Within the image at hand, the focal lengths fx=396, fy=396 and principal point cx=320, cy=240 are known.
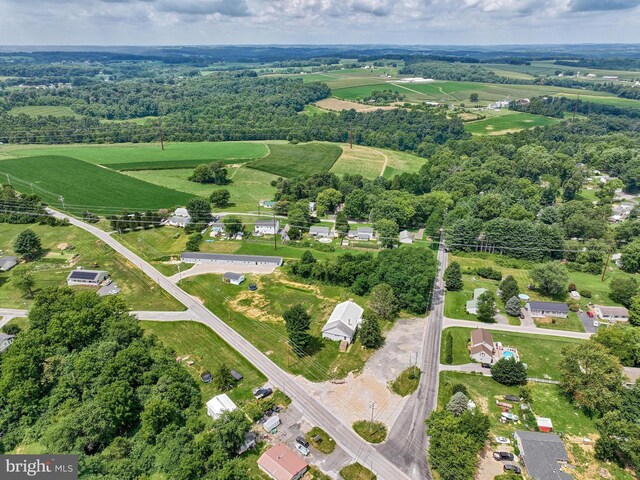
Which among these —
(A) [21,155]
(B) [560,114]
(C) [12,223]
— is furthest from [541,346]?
(B) [560,114]

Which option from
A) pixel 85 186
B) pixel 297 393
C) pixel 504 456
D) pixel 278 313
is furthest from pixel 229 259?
pixel 85 186

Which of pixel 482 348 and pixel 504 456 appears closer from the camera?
pixel 504 456

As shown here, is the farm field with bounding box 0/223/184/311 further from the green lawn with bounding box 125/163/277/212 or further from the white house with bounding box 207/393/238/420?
the green lawn with bounding box 125/163/277/212

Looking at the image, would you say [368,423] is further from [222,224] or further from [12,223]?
[12,223]

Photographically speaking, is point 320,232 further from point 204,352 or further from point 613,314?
point 613,314

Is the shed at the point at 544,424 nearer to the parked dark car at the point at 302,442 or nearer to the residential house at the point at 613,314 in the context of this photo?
the parked dark car at the point at 302,442

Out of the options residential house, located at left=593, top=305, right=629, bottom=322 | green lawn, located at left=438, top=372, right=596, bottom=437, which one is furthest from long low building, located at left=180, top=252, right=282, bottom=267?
residential house, located at left=593, top=305, right=629, bottom=322
